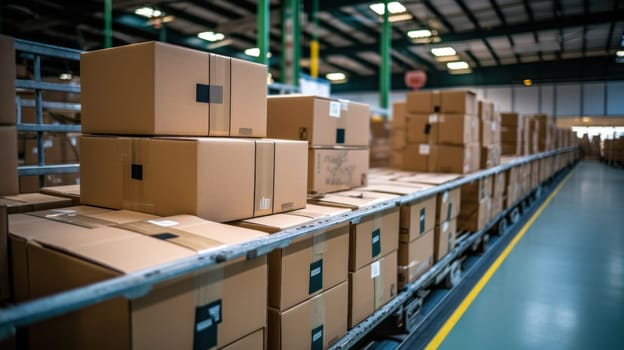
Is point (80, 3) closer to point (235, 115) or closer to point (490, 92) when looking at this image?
point (235, 115)

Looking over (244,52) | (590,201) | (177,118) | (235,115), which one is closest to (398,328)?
(235,115)

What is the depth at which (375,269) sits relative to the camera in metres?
2.59

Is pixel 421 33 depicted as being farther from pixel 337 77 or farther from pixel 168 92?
pixel 168 92

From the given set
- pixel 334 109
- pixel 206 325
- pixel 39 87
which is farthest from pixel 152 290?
pixel 39 87

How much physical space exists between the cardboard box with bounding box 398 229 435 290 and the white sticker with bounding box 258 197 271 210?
4.41ft

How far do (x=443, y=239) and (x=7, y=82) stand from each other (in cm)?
323

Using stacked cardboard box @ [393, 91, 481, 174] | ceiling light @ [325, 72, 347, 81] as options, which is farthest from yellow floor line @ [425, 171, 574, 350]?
ceiling light @ [325, 72, 347, 81]

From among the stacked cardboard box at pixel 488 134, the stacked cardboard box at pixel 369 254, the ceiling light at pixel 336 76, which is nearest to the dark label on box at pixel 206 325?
the stacked cardboard box at pixel 369 254

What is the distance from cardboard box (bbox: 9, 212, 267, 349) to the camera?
3.94 ft

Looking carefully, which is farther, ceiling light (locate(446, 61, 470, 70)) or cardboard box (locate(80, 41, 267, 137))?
ceiling light (locate(446, 61, 470, 70))

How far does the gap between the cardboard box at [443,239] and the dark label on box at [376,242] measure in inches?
47.1

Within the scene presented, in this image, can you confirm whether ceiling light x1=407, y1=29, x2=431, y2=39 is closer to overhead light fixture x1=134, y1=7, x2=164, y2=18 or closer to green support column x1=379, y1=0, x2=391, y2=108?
green support column x1=379, y1=0, x2=391, y2=108

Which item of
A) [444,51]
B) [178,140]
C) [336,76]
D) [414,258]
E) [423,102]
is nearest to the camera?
[178,140]

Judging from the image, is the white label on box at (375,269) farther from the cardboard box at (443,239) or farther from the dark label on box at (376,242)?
the cardboard box at (443,239)
